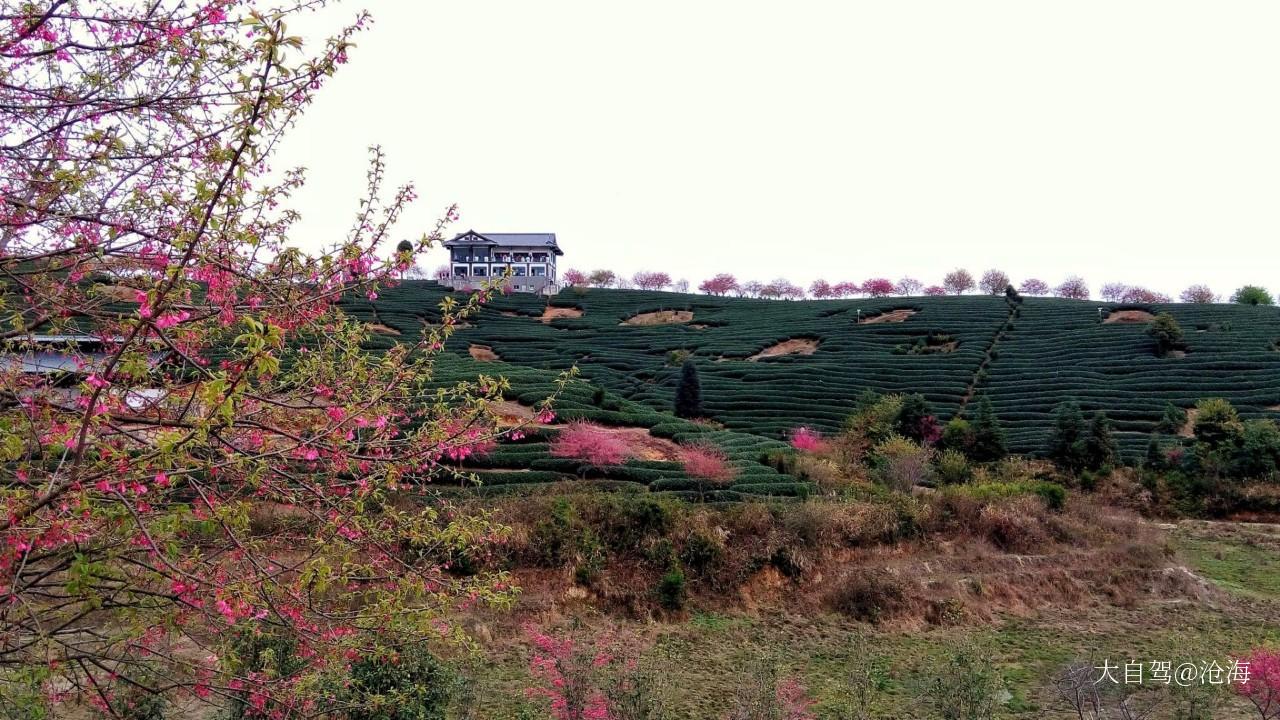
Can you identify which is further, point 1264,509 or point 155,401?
point 1264,509

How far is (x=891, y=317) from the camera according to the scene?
54281 millimetres

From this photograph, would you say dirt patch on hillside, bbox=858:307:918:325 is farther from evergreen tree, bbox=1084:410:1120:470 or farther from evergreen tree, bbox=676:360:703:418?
evergreen tree, bbox=676:360:703:418

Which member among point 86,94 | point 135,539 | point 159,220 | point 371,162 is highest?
point 86,94

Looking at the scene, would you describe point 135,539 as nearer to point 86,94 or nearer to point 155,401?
point 155,401

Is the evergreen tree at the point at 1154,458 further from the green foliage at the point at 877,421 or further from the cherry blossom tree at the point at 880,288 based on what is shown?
the cherry blossom tree at the point at 880,288

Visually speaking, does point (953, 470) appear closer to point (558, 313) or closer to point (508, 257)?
point (558, 313)

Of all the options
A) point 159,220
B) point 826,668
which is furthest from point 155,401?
point 826,668

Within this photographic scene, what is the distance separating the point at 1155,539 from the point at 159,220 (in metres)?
21.7

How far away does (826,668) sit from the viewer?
37.7 feet

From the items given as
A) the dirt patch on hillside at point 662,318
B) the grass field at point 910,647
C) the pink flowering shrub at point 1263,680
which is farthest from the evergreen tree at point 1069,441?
the dirt patch on hillside at point 662,318

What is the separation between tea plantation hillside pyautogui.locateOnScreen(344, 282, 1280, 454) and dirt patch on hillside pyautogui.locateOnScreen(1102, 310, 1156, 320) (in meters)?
0.46

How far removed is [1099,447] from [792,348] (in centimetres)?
2423

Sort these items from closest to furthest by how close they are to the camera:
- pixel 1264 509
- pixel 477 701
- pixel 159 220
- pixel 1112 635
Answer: pixel 159 220 → pixel 477 701 → pixel 1112 635 → pixel 1264 509

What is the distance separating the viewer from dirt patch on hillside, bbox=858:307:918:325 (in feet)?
174
